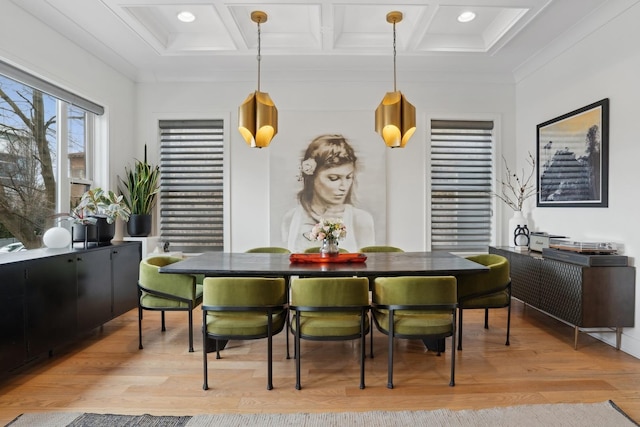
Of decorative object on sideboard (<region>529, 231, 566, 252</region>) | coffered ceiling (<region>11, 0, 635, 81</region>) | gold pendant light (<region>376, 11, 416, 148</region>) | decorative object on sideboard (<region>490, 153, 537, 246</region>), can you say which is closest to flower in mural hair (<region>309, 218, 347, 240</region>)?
gold pendant light (<region>376, 11, 416, 148</region>)

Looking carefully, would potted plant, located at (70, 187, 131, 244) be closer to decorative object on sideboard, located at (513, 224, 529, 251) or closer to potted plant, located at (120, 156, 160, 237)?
potted plant, located at (120, 156, 160, 237)

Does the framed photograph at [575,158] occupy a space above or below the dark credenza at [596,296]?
above

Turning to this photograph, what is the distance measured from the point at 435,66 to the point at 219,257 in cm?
373

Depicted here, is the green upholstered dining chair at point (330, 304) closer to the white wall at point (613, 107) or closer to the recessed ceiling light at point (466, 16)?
the white wall at point (613, 107)

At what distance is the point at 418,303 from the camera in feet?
8.37

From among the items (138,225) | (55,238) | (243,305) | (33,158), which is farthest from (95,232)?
(243,305)

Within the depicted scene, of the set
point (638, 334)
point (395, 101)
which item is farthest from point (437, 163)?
point (638, 334)

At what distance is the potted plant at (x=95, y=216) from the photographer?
3650 mm

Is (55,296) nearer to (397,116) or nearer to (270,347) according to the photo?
(270,347)

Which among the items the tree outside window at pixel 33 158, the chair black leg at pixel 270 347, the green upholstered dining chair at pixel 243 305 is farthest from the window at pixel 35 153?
the chair black leg at pixel 270 347

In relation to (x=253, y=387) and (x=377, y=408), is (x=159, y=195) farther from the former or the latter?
(x=377, y=408)

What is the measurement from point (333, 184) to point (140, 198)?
2.56 metres

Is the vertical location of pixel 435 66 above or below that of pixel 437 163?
above

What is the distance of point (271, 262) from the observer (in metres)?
3.25
